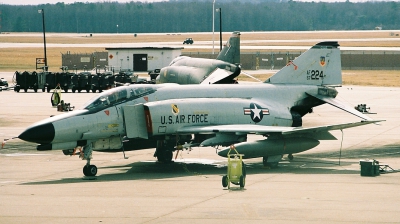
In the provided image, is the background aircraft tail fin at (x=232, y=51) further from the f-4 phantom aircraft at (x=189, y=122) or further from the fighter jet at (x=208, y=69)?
the f-4 phantom aircraft at (x=189, y=122)

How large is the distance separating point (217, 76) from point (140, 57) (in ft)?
121

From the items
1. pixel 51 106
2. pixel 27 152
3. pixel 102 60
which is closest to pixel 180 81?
pixel 51 106

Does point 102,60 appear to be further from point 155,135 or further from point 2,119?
point 155,135

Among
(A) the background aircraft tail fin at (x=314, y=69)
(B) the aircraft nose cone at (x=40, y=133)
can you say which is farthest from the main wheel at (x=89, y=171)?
(A) the background aircraft tail fin at (x=314, y=69)

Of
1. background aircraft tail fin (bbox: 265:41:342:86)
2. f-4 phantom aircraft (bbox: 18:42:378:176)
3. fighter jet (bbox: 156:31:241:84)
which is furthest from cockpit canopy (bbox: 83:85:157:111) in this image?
fighter jet (bbox: 156:31:241:84)

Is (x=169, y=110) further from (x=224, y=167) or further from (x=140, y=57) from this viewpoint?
(x=140, y=57)

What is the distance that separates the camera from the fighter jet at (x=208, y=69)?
45.5 metres

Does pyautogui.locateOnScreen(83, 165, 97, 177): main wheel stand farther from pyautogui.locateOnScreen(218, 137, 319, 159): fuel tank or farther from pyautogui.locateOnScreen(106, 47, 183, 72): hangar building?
pyautogui.locateOnScreen(106, 47, 183, 72): hangar building

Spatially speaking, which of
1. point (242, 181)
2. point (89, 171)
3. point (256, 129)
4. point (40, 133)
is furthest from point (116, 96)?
point (242, 181)

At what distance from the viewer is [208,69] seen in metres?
46.6

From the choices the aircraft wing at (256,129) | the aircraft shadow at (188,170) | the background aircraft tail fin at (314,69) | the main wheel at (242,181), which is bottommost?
the aircraft shadow at (188,170)

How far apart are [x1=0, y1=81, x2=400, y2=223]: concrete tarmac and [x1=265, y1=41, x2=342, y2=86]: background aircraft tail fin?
9.87ft

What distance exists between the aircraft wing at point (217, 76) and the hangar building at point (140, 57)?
3345cm

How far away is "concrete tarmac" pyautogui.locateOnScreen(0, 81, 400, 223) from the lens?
698 inches
